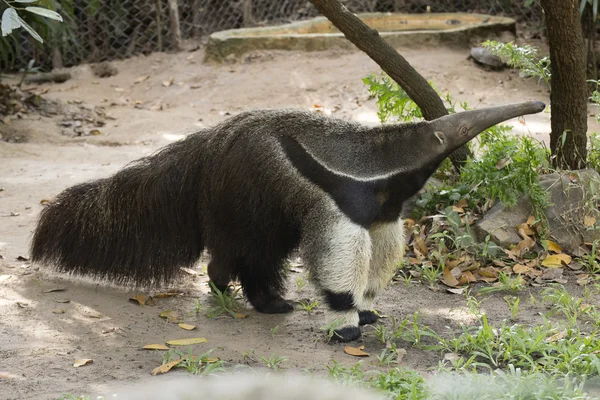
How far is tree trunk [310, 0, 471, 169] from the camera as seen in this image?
619 cm

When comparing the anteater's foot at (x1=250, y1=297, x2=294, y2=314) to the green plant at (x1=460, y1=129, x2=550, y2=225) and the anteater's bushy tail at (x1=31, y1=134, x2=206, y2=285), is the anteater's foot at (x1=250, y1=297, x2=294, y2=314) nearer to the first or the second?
the anteater's bushy tail at (x1=31, y1=134, x2=206, y2=285)

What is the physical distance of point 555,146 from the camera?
6.56 meters

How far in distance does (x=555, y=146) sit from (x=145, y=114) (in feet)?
21.1

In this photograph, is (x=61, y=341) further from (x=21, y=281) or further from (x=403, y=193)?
(x=403, y=193)

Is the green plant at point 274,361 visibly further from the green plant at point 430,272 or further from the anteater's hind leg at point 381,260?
the green plant at point 430,272

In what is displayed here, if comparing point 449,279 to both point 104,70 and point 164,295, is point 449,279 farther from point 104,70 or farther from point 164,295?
point 104,70

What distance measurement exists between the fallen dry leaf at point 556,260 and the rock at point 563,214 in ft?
0.58

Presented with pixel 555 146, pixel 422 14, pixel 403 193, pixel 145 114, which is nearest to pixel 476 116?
pixel 403 193

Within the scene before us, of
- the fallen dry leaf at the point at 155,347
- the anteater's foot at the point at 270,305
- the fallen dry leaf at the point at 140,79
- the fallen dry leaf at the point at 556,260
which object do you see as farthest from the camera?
the fallen dry leaf at the point at 140,79

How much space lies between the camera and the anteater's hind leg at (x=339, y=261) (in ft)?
15.1

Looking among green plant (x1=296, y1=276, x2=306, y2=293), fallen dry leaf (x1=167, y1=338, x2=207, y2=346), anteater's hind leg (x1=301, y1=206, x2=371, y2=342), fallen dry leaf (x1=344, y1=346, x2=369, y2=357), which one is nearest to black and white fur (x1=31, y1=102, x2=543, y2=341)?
anteater's hind leg (x1=301, y1=206, x2=371, y2=342)

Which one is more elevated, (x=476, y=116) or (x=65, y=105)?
(x=476, y=116)

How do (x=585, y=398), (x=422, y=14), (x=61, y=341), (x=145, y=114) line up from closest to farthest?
1. (x=585, y=398)
2. (x=61, y=341)
3. (x=145, y=114)
4. (x=422, y=14)

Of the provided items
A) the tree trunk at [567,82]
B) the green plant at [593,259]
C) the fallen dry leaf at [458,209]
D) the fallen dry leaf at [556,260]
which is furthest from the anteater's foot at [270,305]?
the tree trunk at [567,82]
